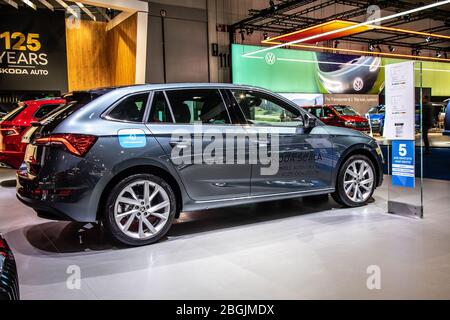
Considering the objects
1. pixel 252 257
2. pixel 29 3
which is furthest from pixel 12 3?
pixel 252 257

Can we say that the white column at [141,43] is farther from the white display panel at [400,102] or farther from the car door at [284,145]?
the white display panel at [400,102]

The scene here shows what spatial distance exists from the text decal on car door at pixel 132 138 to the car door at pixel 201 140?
12 cm

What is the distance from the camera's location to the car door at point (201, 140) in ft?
12.7

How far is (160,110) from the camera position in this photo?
3.95 metres

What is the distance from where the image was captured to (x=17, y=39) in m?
12.5

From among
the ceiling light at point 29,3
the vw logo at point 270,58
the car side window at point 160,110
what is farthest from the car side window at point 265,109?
the vw logo at point 270,58

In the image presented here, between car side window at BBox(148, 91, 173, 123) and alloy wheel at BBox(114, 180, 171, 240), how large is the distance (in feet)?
1.89

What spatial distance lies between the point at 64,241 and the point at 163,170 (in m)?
1.19

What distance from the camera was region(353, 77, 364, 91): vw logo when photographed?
68.4 ft

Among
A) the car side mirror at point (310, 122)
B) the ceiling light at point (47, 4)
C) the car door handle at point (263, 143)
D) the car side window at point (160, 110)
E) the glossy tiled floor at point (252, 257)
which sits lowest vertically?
the glossy tiled floor at point (252, 257)

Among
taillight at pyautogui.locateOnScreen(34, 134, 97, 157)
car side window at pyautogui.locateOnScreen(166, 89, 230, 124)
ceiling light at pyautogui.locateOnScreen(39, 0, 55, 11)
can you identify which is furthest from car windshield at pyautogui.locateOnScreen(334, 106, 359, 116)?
taillight at pyautogui.locateOnScreen(34, 134, 97, 157)

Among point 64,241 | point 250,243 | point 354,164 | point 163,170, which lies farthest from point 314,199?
point 64,241

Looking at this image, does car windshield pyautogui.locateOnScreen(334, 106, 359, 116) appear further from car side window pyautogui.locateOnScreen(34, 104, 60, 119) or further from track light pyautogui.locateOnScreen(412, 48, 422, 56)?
track light pyautogui.locateOnScreen(412, 48, 422, 56)

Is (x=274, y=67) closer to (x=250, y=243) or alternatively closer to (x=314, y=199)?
(x=314, y=199)
